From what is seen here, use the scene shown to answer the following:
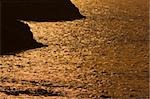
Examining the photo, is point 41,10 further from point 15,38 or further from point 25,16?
point 15,38

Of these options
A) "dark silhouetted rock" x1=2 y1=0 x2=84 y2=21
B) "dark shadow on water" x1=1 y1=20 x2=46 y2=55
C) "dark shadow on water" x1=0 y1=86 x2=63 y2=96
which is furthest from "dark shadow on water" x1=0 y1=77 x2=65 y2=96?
"dark silhouetted rock" x1=2 y1=0 x2=84 y2=21

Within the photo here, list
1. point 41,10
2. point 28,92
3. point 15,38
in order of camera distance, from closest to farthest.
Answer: point 28,92 → point 15,38 → point 41,10

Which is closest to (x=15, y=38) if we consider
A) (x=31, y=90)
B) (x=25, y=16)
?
(x=25, y=16)

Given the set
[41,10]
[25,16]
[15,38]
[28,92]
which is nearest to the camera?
[28,92]

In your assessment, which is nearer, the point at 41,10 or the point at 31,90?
the point at 31,90

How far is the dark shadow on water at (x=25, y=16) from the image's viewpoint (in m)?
3.29

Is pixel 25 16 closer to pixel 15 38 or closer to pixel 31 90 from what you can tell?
pixel 15 38

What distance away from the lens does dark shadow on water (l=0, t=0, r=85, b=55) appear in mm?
3295

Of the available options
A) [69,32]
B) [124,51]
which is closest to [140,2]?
[69,32]

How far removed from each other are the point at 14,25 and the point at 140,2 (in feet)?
5.69

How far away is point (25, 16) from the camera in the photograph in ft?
13.5

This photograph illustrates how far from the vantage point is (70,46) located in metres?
3.27

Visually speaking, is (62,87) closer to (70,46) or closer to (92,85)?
(92,85)

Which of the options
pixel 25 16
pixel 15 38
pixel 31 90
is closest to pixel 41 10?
pixel 25 16
